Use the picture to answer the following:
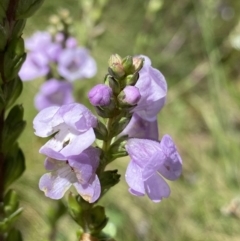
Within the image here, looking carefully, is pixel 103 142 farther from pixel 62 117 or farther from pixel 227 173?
pixel 227 173

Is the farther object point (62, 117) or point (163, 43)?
point (163, 43)

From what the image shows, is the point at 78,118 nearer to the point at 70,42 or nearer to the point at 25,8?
the point at 25,8

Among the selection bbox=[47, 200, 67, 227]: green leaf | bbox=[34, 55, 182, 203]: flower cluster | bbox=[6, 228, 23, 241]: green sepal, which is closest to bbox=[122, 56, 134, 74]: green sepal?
bbox=[34, 55, 182, 203]: flower cluster

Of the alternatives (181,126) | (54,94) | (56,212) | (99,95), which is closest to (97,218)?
(99,95)

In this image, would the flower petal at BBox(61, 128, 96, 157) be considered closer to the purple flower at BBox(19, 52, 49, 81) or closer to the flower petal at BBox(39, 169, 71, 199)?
the flower petal at BBox(39, 169, 71, 199)

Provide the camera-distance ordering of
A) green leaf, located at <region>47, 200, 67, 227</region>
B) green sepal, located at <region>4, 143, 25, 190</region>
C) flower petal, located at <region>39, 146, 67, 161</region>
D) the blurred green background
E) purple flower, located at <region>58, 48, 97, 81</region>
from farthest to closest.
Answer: the blurred green background → purple flower, located at <region>58, 48, 97, 81</region> → green leaf, located at <region>47, 200, 67, 227</region> → green sepal, located at <region>4, 143, 25, 190</region> → flower petal, located at <region>39, 146, 67, 161</region>

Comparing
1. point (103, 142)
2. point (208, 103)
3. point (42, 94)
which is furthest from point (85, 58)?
point (208, 103)
